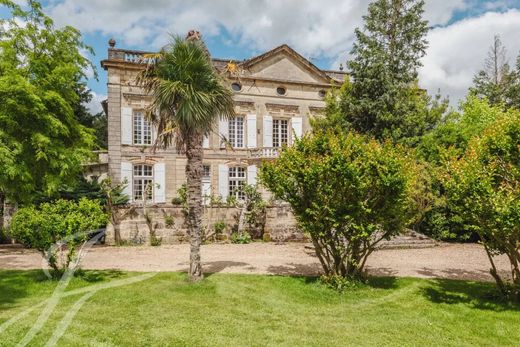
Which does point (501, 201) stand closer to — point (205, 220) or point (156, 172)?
point (205, 220)

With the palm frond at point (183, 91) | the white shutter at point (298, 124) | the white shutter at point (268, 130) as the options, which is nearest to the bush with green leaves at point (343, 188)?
the palm frond at point (183, 91)

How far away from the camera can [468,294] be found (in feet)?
28.7

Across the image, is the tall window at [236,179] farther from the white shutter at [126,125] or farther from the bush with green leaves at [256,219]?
the white shutter at [126,125]

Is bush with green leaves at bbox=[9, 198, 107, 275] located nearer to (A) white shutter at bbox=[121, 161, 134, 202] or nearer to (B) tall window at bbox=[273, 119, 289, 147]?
(A) white shutter at bbox=[121, 161, 134, 202]

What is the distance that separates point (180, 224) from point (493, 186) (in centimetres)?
1387

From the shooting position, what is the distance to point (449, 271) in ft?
37.2

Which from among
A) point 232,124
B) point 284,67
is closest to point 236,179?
point 232,124

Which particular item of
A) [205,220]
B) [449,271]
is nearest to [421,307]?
[449,271]

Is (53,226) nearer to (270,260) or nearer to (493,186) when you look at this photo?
(270,260)

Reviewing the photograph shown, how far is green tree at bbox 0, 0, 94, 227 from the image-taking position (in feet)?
39.2

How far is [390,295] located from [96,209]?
7188 mm

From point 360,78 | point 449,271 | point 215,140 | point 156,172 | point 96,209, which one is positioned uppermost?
point 360,78

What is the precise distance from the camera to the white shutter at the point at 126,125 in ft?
70.2

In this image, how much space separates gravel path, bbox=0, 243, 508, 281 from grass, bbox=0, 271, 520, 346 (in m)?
1.26
